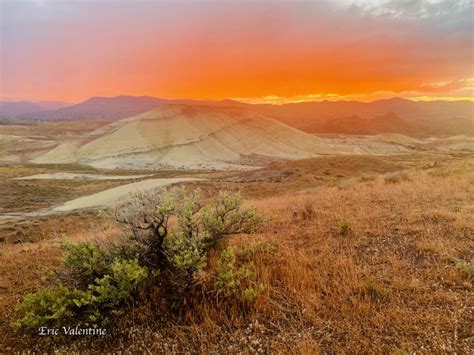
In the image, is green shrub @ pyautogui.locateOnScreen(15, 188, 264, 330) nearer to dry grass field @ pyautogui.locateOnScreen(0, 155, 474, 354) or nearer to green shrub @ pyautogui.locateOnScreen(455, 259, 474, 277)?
dry grass field @ pyautogui.locateOnScreen(0, 155, 474, 354)

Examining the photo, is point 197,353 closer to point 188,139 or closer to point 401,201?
point 401,201

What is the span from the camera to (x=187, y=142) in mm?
55469

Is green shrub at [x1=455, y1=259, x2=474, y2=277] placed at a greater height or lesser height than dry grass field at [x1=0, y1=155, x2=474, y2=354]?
greater

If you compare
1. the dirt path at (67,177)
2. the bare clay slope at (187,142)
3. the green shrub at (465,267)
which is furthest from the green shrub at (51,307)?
the bare clay slope at (187,142)

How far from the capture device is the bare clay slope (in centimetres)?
5000

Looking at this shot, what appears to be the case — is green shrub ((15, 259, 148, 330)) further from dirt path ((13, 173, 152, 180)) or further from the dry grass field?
dirt path ((13, 173, 152, 180))

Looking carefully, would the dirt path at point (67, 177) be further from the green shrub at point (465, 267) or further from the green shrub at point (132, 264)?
the green shrub at point (465, 267)

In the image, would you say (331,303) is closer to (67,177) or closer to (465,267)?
(465,267)

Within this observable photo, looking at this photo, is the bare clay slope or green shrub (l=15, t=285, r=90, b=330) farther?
the bare clay slope

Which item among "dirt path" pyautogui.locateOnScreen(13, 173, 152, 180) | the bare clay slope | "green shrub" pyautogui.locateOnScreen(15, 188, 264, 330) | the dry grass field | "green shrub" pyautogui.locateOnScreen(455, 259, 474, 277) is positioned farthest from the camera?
the bare clay slope

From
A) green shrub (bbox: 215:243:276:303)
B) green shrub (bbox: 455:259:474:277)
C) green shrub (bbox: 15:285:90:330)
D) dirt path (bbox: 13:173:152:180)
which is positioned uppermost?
green shrub (bbox: 455:259:474:277)

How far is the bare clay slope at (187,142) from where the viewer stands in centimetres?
5000

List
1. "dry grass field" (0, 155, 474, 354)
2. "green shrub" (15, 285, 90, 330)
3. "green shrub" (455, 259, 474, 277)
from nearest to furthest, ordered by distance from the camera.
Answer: "dry grass field" (0, 155, 474, 354) → "green shrub" (15, 285, 90, 330) → "green shrub" (455, 259, 474, 277)

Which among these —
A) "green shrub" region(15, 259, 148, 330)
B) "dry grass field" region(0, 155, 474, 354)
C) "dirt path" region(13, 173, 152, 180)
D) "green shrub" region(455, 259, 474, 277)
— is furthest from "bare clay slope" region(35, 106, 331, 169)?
"green shrub" region(15, 259, 148, 330)
